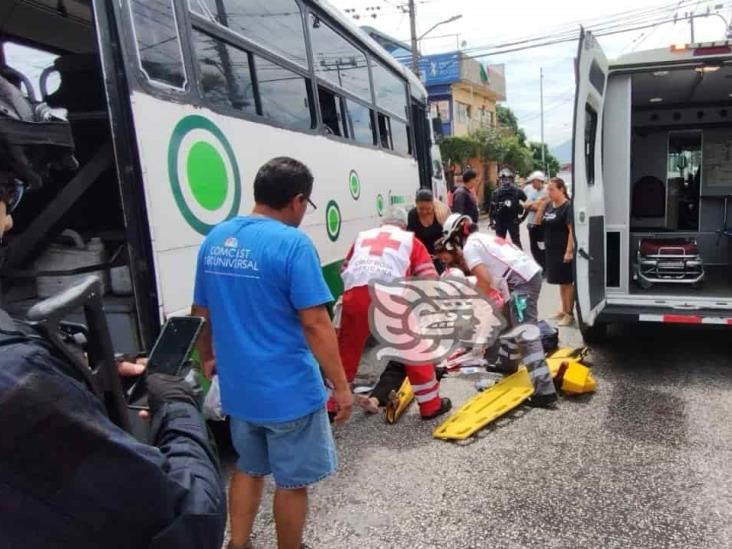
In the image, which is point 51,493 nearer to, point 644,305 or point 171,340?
point 171,340

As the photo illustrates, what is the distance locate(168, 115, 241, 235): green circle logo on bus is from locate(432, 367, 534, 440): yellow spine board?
201 cm

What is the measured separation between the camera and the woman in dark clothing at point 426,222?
6.20 m

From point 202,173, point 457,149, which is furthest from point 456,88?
point 202,173

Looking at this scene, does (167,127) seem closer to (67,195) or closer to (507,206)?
(67,195)

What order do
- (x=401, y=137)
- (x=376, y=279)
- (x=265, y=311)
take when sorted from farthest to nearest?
(x=401, y=137)
(x=376, y=279)
(x=265, y=311)

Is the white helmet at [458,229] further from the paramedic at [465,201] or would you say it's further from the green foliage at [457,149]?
the green foliage at [457,149]

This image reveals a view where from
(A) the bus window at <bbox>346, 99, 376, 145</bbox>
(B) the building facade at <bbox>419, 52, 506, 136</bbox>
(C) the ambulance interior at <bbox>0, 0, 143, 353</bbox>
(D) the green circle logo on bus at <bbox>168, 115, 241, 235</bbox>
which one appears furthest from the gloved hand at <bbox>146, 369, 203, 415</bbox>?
(B) the building facade at <bbox>419, 52, 506, 136</bbox>

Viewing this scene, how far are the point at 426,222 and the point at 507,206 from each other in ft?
15.6

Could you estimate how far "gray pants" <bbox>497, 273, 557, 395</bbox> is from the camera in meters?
4.49

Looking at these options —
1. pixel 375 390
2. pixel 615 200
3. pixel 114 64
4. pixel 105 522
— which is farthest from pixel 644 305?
pixel 105 522

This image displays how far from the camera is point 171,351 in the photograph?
5.07ft

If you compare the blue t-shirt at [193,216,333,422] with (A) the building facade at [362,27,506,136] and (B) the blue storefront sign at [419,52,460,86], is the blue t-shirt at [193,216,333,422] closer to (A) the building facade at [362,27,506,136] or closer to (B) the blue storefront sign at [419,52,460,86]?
(A) the building facade at [362,27,506,136]

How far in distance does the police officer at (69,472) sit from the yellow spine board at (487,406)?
3.10 meters

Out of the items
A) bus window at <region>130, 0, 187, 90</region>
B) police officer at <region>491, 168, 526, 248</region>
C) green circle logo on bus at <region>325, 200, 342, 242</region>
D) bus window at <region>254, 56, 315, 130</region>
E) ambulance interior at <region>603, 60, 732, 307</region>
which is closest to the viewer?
bus window at <region>130, 0, 187, 90</region>
